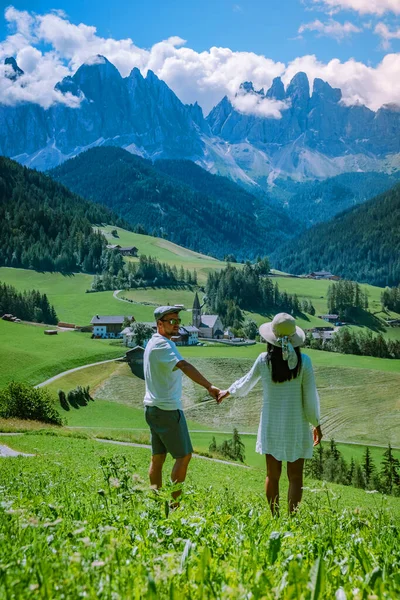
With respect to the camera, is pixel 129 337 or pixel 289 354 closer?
pixel 289 354

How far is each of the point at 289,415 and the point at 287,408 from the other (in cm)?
11

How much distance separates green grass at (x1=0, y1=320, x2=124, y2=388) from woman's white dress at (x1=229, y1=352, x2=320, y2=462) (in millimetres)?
74112

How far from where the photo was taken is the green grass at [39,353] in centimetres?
8381

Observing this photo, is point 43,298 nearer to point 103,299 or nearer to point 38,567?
point 103,299

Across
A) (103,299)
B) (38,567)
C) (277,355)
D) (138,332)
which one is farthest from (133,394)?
(103,299)

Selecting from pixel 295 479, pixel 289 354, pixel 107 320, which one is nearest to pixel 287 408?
pixel 289 354

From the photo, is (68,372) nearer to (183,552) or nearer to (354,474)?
(354,474)

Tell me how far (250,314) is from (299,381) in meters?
172

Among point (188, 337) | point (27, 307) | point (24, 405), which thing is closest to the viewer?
point (24, 405)

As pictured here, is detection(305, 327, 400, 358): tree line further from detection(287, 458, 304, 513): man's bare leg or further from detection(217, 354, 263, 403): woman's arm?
detection(287, 458, 304, 513): man's bare leg

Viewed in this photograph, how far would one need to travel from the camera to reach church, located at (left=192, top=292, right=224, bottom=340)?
14729cm

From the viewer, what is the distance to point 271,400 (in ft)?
30.0

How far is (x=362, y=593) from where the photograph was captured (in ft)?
11.0

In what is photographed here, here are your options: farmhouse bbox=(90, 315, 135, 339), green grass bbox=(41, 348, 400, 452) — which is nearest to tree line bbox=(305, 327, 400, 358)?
green grass bbox=(41, 348, 400, 452)
